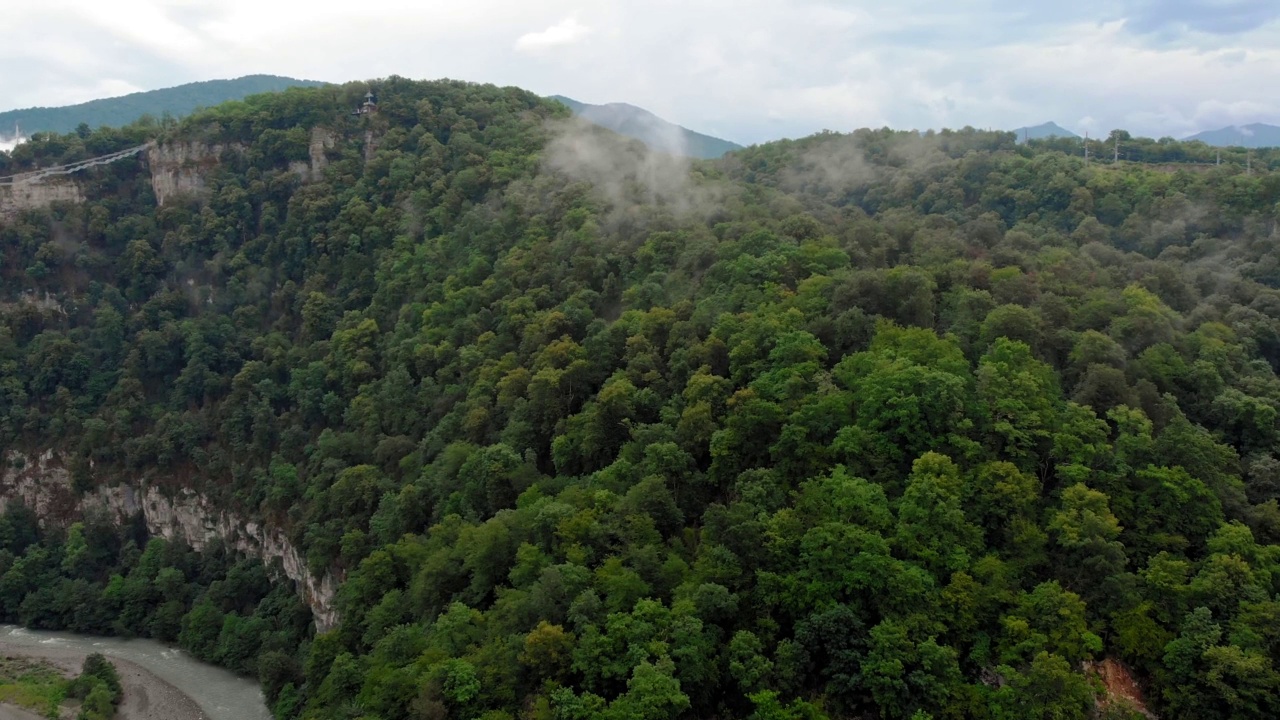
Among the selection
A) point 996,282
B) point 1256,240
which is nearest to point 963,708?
point 996,282

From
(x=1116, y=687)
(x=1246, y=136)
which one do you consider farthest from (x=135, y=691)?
(x=1246, y=136)

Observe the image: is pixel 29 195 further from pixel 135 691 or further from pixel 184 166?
pixel 135 691

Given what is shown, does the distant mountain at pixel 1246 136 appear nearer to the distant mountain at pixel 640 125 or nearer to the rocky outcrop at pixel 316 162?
the distant mountain at pixel 640 125

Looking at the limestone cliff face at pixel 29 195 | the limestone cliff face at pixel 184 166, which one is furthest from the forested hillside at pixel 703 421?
the limestone cliff face at pixel 184 166

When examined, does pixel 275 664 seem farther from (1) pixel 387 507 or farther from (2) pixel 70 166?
(2) pixel 70 166

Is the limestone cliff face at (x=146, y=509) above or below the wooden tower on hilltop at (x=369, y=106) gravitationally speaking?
below
